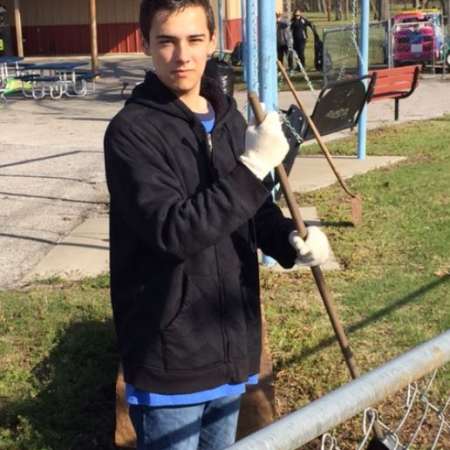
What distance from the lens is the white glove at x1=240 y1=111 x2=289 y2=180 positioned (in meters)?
1.92

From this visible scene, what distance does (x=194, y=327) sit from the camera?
79.3 inches

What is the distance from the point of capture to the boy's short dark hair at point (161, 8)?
1.99 m

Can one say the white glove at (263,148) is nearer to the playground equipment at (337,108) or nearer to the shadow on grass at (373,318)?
the shadow on grass at (373,318)

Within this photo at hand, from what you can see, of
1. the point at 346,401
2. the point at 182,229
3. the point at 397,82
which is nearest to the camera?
the point at 346,401

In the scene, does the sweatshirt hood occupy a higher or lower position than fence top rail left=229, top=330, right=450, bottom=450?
higher

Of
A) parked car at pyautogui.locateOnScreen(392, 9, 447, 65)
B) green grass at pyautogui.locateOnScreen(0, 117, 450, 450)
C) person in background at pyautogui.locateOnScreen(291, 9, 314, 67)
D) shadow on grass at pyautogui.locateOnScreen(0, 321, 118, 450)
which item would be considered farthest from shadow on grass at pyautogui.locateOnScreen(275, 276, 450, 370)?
person in background at pyautogui.locateOnScreen(291, 9, 314, 67)

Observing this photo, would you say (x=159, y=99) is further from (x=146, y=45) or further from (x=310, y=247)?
(x=310, y=247)

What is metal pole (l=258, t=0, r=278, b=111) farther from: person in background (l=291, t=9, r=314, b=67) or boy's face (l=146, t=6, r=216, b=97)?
person in background (l=291, t=9, r=314, b=67)

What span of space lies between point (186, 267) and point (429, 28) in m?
19.3

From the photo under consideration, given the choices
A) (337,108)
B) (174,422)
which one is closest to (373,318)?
(174,422)

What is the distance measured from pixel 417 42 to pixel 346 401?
1975 centimetres

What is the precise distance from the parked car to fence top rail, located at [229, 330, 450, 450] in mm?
19264

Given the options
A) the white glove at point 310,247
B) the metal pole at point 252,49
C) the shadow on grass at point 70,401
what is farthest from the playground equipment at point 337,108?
the white glove at point 310,247

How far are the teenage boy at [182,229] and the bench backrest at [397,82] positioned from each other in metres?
8.18
